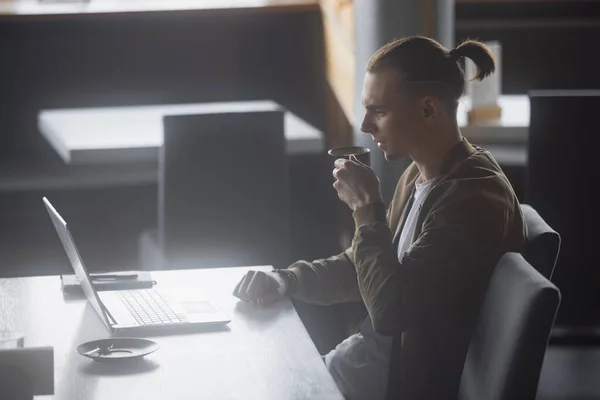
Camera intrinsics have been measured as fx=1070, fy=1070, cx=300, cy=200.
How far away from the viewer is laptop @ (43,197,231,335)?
171 centimetres

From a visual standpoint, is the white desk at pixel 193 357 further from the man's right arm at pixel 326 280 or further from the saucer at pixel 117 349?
the man's right arm at pixel 326 280

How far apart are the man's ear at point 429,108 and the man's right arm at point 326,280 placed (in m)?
0.38

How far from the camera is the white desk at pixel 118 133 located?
3.15 metres

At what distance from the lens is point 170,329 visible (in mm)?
1722

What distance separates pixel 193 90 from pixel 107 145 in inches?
47.0

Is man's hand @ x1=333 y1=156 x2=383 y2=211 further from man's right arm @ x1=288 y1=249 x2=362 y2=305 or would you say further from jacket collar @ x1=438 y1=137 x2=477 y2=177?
man's right arm @ x1=288 y1=249 x2=362 y2=305

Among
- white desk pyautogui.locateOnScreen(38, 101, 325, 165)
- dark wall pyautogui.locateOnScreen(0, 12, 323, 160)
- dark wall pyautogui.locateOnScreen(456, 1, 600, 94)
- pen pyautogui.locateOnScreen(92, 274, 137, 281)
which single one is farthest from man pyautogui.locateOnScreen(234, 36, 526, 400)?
dark wall pyautogui.locateOnScreen(456, 1, 600, 94)

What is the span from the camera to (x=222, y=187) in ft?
9.52

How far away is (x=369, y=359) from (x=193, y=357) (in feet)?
1.59

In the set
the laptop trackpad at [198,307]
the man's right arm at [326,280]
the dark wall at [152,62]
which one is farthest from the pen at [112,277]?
the dark wall at [152,62]

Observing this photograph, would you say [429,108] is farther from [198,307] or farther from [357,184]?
[198,307]

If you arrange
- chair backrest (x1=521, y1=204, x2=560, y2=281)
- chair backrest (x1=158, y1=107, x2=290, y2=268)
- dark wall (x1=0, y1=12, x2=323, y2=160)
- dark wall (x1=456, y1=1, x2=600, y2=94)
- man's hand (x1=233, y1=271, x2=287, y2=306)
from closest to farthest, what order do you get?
chair backrest (x1=521, y1=204, x2=560, y2=281), man's hand (x1=233, y1=271, x2=287, y2=306), chair backrest (x1=158, y1=107, x2=290, y2=268), dark wall (x1=0, y1=12, x2=323, y2=160), dark wall (x1=456, y1=1, x2=600, y2=94)

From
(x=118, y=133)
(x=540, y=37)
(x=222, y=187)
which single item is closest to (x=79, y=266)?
(x=222, y=187)

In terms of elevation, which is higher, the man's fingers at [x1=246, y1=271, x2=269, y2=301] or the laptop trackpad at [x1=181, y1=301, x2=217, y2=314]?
the man's fingers at [x1=246, y1=271, x2=269, y2=301]
